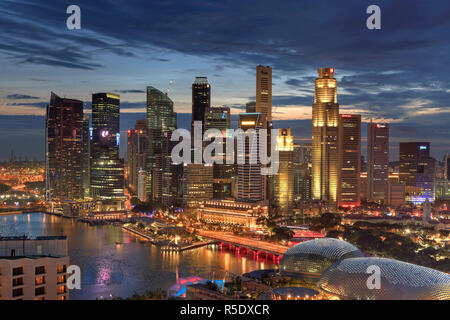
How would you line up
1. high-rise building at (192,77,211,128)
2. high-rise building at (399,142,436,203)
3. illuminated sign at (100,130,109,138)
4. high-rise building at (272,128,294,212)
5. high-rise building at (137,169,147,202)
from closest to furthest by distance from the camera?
high-rise building at (272,128,294,212) → high-rise building at (137,169,147,202) → illuminated sign at (100,130,109,138) → high-rise building at (399,142,436,203) → high-rise building at (192,77,211,128)

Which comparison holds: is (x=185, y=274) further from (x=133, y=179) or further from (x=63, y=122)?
(x=133, y=179)

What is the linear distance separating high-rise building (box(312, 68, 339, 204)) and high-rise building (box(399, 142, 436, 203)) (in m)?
11.0

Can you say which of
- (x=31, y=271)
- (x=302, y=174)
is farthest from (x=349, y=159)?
(x=31, y=271)

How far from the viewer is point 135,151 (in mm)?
59094

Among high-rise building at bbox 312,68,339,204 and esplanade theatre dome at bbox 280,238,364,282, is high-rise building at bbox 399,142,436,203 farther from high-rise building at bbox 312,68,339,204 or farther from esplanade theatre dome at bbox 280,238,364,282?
esplanade theatre dome at bbox 280,238,364,282

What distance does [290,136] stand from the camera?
137 ft

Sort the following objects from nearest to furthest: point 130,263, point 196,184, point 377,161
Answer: point 130,263 < point 196,184 < point 377,161

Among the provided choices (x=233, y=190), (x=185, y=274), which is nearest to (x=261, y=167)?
(x=233, y=190)

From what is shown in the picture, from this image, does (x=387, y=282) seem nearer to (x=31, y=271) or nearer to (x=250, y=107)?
(x=31, y=271)

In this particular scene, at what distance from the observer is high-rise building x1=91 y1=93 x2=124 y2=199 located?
150ft

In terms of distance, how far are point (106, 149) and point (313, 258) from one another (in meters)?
34.7

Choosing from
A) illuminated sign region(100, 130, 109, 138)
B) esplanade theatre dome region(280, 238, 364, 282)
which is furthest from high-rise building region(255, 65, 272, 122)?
esplanade theatre dome region(280, 238, 364, 282)

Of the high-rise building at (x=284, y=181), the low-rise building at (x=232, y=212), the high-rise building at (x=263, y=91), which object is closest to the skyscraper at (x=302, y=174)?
the high-rise building at (x=284, y=181)

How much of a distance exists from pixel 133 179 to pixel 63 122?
1187 cm
